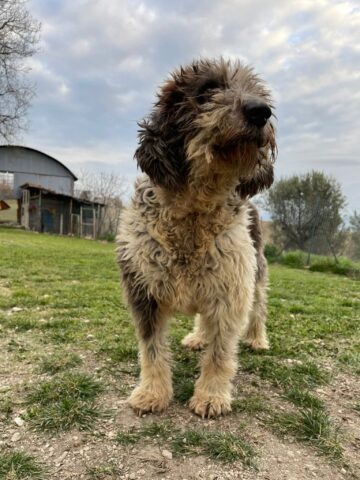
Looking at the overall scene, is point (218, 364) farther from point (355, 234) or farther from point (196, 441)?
point (355, 234)

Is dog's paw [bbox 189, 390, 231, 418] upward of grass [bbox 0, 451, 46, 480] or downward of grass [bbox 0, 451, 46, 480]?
upward

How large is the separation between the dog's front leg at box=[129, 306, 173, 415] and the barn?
30.3 metres

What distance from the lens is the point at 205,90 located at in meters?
2.58

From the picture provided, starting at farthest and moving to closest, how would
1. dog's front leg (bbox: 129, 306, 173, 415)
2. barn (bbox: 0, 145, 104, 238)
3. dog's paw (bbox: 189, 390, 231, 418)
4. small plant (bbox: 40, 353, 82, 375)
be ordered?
barn (bbox: 0, 145, 104, 238)
small plant (bbox: 40, 353, 82, 375)
dog's front leg (bbox: 129, 306, 173, 415)
dog's paw (bbox: 189, 390, 231, 418)

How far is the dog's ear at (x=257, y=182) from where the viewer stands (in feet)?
9.23

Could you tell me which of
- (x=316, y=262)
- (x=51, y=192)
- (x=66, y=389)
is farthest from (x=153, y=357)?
(x=51, y=192)

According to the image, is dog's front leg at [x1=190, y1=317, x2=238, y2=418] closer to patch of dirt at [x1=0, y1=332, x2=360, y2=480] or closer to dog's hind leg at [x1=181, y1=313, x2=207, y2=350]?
patch of dirt at [x1=0, y1=332, x2=360, y2=480]

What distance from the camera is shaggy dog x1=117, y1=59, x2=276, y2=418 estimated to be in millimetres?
2461

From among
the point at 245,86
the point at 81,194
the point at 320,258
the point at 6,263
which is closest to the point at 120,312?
the point at 245,86

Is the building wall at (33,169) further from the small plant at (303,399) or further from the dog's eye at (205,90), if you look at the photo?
the small plant at (303,399)

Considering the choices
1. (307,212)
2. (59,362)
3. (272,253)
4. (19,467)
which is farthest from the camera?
(307,212)

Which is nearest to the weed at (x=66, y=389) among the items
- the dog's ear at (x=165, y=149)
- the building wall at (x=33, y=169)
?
the dog's ear at (x=165, y=149)

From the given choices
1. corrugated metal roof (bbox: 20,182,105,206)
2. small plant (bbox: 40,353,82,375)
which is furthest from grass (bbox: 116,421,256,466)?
corrugated metal roof (bbox: 20,182,105,206)

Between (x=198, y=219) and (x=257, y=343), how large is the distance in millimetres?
1926
